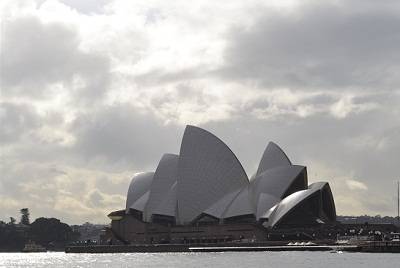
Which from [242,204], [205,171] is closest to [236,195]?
[242,204]

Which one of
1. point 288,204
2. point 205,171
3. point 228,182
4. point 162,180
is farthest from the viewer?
point 162,180

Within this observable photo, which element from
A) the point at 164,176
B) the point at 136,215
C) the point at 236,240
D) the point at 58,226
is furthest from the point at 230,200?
the point at 58,226

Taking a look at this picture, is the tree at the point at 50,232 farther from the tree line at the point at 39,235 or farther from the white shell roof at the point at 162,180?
the white shell roof at the point at 162,180

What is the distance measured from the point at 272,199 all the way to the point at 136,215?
29790 millimetres

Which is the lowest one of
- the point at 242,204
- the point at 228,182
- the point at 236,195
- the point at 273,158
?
the point at 242,204

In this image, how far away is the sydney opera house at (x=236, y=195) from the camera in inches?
4429

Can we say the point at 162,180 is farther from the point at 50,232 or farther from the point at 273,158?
the point at 50,232

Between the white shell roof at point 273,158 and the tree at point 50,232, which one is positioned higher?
the white shell roof at point 273,158

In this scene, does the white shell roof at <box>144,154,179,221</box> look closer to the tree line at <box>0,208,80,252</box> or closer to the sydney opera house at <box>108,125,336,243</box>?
the sydney opera house at <box>108,125,336,243</box>

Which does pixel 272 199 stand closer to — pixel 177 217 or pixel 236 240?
pixel 236 240

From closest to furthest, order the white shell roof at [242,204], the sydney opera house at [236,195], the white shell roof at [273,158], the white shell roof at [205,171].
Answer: the sydney opera house at [236,195]
the white shell roof at [242,204]
the white shell roof at [205,171]
the white shell roof at [273,158]

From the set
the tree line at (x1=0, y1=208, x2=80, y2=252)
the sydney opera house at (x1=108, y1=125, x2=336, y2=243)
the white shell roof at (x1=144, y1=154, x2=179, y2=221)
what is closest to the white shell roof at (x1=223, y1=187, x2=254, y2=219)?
the sydney opera house at (x1=108, y1=125, x2=336, y2=243)

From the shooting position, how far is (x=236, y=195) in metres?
115

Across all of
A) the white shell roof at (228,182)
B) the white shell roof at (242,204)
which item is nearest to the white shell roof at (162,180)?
the white shell roof at (228,182)
